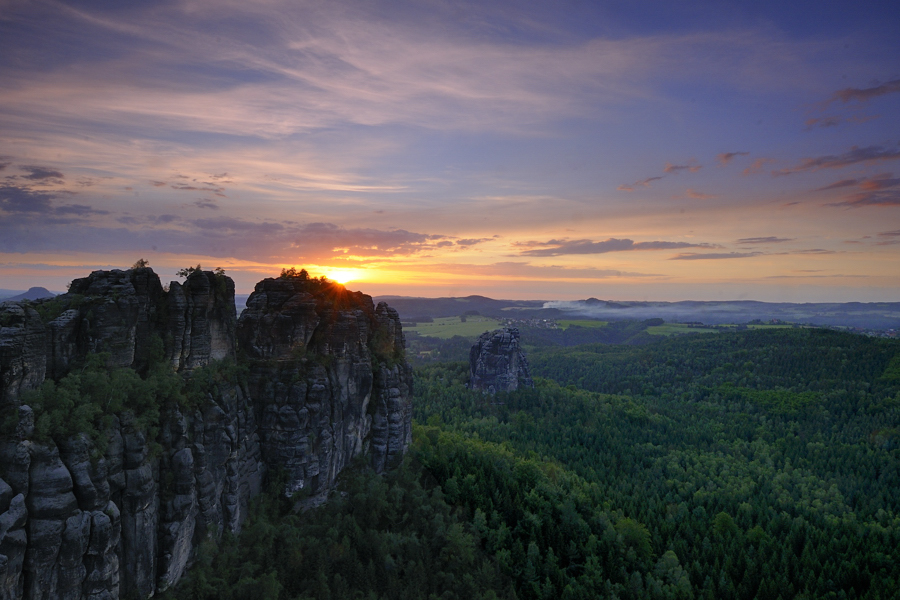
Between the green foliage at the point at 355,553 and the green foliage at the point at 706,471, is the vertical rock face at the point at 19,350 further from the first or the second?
the green foliage at the point at 706,471

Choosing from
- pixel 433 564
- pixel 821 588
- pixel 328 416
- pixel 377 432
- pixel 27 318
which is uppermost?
pixel 27 318

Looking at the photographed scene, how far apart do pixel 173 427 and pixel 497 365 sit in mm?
108347

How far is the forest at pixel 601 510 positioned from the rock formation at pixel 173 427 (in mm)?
4259

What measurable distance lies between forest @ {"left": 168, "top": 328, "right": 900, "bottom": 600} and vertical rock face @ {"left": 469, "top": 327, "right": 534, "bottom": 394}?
4542 millimetres

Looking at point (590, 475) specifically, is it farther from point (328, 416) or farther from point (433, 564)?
point (328, 416)

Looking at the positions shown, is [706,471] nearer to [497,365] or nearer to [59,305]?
[497,365]

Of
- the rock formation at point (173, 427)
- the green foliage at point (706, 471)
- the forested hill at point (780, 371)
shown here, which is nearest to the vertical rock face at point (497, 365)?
the green foliage at point (706, 471)

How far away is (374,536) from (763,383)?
14507 centimetres

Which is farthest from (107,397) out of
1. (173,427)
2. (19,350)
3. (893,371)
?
(893,371)

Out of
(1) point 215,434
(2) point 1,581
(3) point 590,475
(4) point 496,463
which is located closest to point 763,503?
(3) point 590,475

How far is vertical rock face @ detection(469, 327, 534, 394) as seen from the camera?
14288 cm

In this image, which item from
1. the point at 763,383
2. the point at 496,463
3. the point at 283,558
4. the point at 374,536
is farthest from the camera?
the point at 763,383

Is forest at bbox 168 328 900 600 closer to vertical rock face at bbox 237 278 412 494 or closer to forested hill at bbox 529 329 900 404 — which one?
vertical rock face at bbox 237 278 412 494

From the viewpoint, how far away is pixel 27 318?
3262 cm
